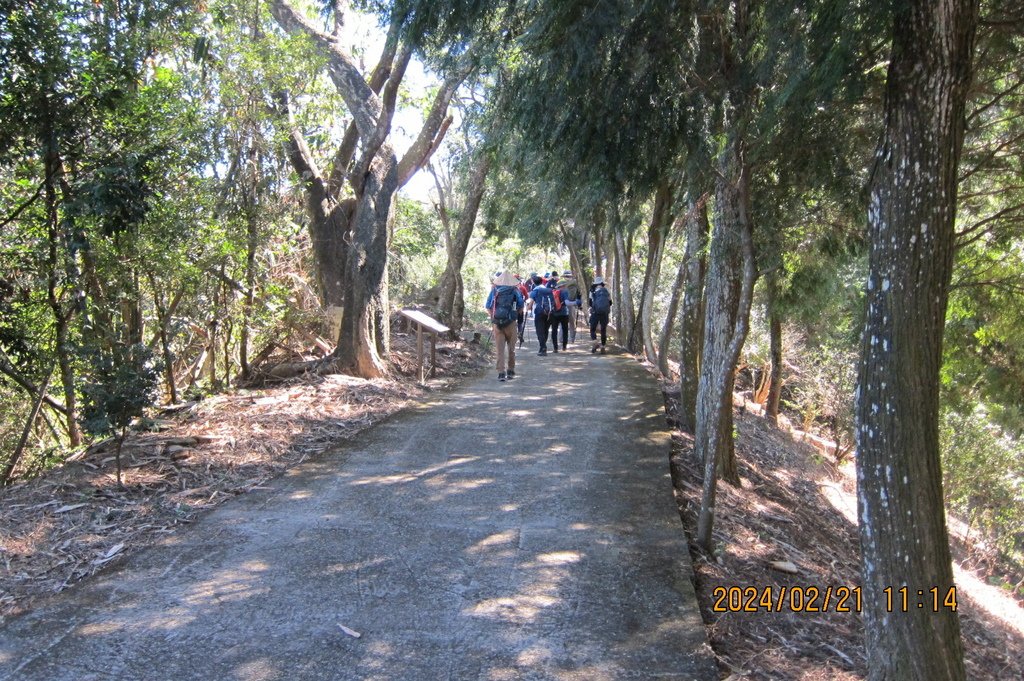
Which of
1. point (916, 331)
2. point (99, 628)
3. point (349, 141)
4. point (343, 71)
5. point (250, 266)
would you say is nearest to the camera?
point (916, 331)

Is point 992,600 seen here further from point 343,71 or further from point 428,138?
point 343,71

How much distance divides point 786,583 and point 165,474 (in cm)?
527

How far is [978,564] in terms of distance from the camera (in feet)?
51.7

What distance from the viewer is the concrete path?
3.84 m

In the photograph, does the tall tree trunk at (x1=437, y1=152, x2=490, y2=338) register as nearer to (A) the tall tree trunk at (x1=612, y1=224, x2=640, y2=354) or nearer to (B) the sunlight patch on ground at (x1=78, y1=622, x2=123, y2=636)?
(A) the tall tree trunk at (x1=612, y1=224, x2=640, y2=354)

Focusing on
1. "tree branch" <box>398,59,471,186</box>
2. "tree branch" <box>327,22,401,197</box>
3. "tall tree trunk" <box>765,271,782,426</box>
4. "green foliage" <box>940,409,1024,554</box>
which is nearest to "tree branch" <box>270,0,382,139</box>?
"tree branch" <box>327,22,401,197</box>

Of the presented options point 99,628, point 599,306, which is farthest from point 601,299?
point 99,628

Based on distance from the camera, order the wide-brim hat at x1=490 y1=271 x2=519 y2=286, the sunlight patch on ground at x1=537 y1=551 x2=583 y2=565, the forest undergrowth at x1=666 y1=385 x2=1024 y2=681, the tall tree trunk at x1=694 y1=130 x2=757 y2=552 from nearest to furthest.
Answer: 1. the forest undergrowth at x1=666 y1=385 x2=1024 y2=681
2. the sunlight patch on ground at x1=537 y1=551 x2=583 y2=565
3. the tall tree trunk at x1=694 y1=130 x2=757 y2=552
4. the wide-brim hat at x1=490 y1=271 x2=519 y2=286

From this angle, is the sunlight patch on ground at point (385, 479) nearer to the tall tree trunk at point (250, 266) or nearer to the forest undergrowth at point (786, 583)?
the forest undergrowth at point (786, 583)

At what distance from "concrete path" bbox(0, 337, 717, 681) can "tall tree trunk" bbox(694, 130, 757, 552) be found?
66 cm

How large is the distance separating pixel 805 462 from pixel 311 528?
13105 millimetres

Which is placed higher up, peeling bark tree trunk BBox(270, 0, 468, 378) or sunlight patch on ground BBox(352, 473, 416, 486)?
peeling bark tree trunk BBox(270, 0, 468, 378)

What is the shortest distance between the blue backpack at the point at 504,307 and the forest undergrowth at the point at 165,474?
244cm

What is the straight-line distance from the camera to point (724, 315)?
7.44m
